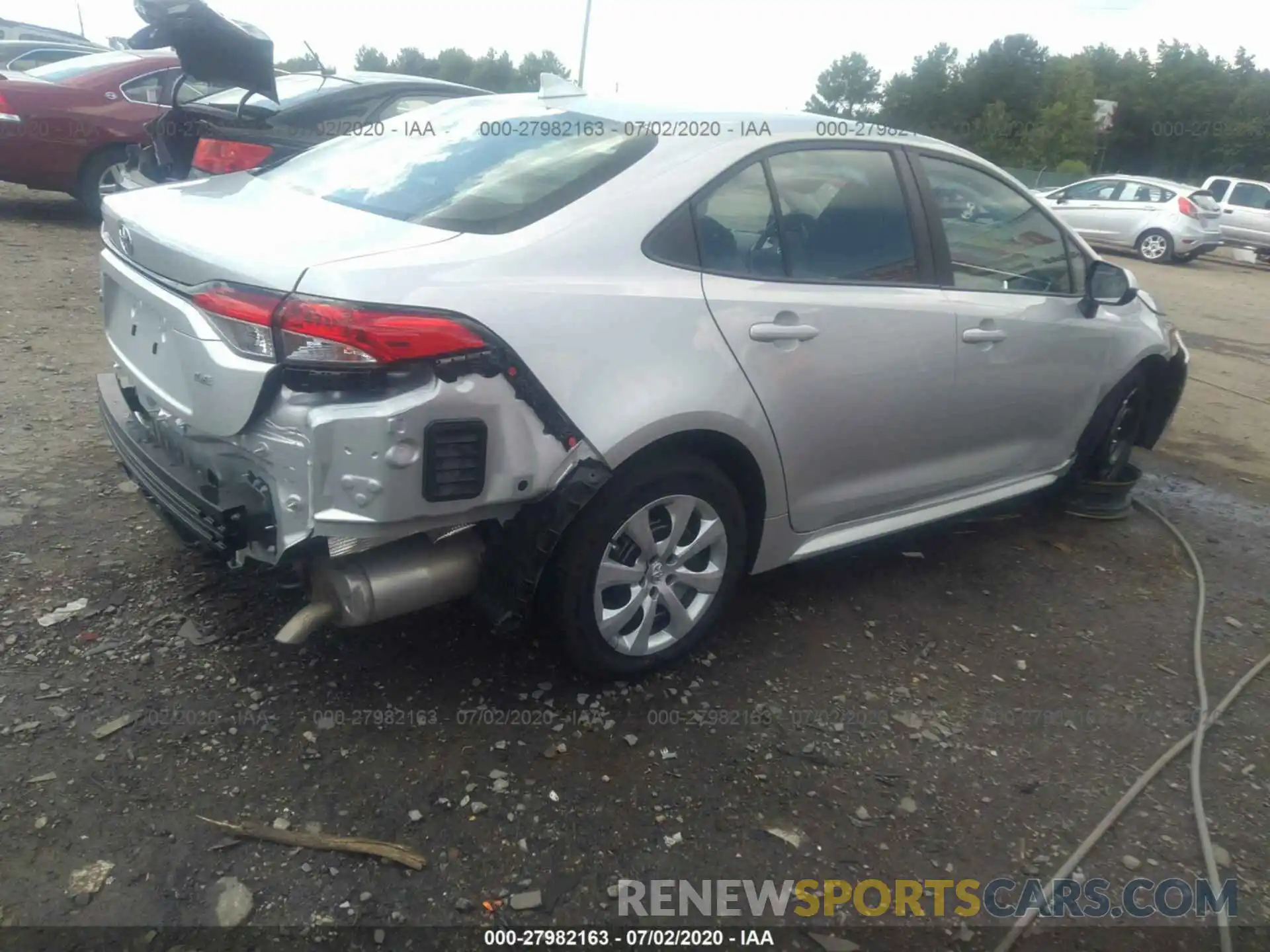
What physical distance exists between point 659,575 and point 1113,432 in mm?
2763

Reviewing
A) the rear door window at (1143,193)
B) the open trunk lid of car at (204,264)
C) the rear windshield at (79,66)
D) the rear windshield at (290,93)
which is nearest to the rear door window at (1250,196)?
the rear door window at (1143,193)

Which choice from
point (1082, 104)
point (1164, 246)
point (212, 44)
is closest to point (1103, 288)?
point (212, 44)

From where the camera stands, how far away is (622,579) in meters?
2.75

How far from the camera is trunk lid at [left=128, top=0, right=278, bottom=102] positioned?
389 cm

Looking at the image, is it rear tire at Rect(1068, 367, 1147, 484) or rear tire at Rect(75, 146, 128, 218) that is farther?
rear tire at Rect(75, 146, 128, 218)

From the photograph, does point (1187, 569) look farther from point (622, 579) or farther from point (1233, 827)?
point (622, 579)

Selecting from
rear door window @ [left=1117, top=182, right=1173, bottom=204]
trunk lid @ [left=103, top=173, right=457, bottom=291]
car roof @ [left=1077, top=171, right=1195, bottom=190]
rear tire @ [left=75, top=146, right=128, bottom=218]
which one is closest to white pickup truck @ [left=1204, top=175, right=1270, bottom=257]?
car roof @ [left=1077, top=171, right=1195, bottom=190]

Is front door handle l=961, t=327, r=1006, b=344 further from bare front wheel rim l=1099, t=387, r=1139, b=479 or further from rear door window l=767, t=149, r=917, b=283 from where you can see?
bare front wheel rim l=1099, t=387, r=1139, b=479

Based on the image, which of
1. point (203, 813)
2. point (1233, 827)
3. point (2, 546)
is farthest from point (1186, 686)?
point (2, 546)

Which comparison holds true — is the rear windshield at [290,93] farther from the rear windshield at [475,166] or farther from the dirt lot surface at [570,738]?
the rear windshield at [475,166]

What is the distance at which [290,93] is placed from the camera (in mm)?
6324

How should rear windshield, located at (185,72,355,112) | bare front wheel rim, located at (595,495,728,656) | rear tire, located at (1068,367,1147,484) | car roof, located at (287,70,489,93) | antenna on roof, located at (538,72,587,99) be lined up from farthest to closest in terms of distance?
car roof, located at (287,70,489,93) → rear windshield, located at (185,72,355,112) → rear tire, located at (1068,367,1147,484) → antenna on roof, located at (538,72,587,99) → bare front wheel rim, located at (595,495,728,656)

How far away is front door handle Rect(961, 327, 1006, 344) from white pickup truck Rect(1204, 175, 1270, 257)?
1971cm

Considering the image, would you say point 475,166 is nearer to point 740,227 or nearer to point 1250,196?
point 740,227
